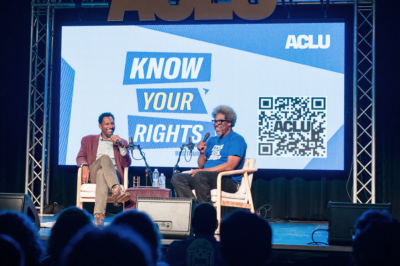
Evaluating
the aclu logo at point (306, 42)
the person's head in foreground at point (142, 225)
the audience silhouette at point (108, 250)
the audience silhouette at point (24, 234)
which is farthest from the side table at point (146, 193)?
the audience silhouette at point (108, 250)

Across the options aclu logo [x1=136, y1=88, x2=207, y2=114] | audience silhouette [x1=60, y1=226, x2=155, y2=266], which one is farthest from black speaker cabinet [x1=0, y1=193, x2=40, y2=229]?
audience silhouette [x1=60, y1=226, x2=155, y2=266]

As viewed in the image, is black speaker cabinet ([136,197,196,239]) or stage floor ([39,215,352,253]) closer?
stage floor ([39,215,352,253])

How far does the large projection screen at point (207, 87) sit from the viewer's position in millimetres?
5164

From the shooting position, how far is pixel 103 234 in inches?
34.7

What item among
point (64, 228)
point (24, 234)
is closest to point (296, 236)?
point (64, 228)

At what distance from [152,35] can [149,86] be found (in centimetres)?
61

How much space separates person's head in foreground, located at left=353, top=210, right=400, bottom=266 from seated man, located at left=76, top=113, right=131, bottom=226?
114 inches

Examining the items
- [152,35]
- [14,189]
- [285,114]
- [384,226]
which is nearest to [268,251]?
[384,226]

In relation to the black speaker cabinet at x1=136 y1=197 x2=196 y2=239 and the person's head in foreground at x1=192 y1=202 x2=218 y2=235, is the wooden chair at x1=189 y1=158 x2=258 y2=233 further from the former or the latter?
the person's head in foreground at x1=192 y1=202 x2=218 y2=235

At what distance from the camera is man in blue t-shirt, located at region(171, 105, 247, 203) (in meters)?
4.14

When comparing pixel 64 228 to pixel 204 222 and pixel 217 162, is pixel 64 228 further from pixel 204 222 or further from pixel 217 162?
pixel 217 162

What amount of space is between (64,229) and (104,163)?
8.30 ft

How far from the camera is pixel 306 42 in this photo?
523 centimetres

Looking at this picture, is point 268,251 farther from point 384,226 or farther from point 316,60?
point 316,60
